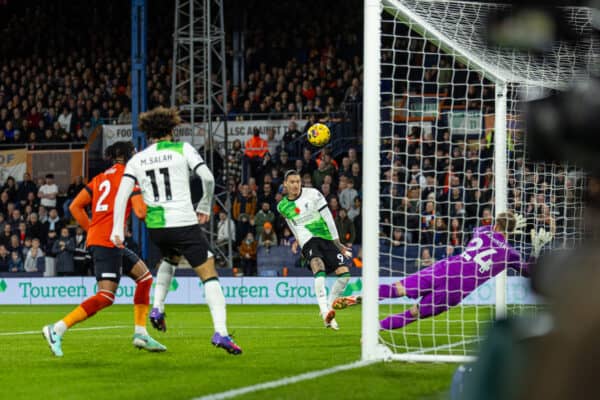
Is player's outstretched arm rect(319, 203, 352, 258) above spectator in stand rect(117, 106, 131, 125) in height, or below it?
below

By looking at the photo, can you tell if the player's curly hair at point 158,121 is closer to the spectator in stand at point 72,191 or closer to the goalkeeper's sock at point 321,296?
the goalkeeper's sock at point 321,296

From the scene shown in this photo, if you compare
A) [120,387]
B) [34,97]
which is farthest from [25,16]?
[120,387]

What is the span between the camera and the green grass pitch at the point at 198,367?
6496mm

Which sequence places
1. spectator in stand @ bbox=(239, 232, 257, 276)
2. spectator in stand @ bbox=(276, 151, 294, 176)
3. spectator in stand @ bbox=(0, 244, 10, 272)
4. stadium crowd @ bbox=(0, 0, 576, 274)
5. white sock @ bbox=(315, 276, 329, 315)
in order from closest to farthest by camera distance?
white sock @ bbox=(315, 276, 329, 315) < stadium crowd @ bbox=(0, 0, 576, 274) < spectator in stand @ bbox=(239, 232, 257, 276) < spectator in stand @ bbox=(276, 151, 294, 176) < spectator in stand @ bbox=(0, 244, 10, 272)


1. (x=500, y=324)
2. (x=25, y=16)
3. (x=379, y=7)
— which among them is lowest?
(x=500, y=324)

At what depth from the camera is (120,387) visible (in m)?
6.88

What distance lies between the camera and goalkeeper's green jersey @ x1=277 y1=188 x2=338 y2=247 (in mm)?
13422

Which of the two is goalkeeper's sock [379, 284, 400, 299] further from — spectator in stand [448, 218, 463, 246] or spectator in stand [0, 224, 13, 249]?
spectator in stand [0, 224, 13, 249]

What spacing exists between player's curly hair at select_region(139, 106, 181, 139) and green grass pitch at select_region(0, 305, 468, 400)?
6.66 feet

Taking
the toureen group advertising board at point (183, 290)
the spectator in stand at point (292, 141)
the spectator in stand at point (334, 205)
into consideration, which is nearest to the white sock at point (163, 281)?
the toureen group advertising board at point (183, 290)

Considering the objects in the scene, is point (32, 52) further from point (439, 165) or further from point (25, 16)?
point (439, 165)

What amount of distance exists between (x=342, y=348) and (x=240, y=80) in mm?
23497

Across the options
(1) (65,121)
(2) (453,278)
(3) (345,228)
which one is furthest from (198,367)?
(1) (65,121)

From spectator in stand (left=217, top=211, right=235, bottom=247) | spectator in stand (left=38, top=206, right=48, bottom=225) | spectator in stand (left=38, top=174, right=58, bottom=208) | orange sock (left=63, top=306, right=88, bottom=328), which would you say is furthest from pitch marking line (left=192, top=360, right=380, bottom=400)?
spectator in stand (left=38, top=174, right=58, bottom=208)
